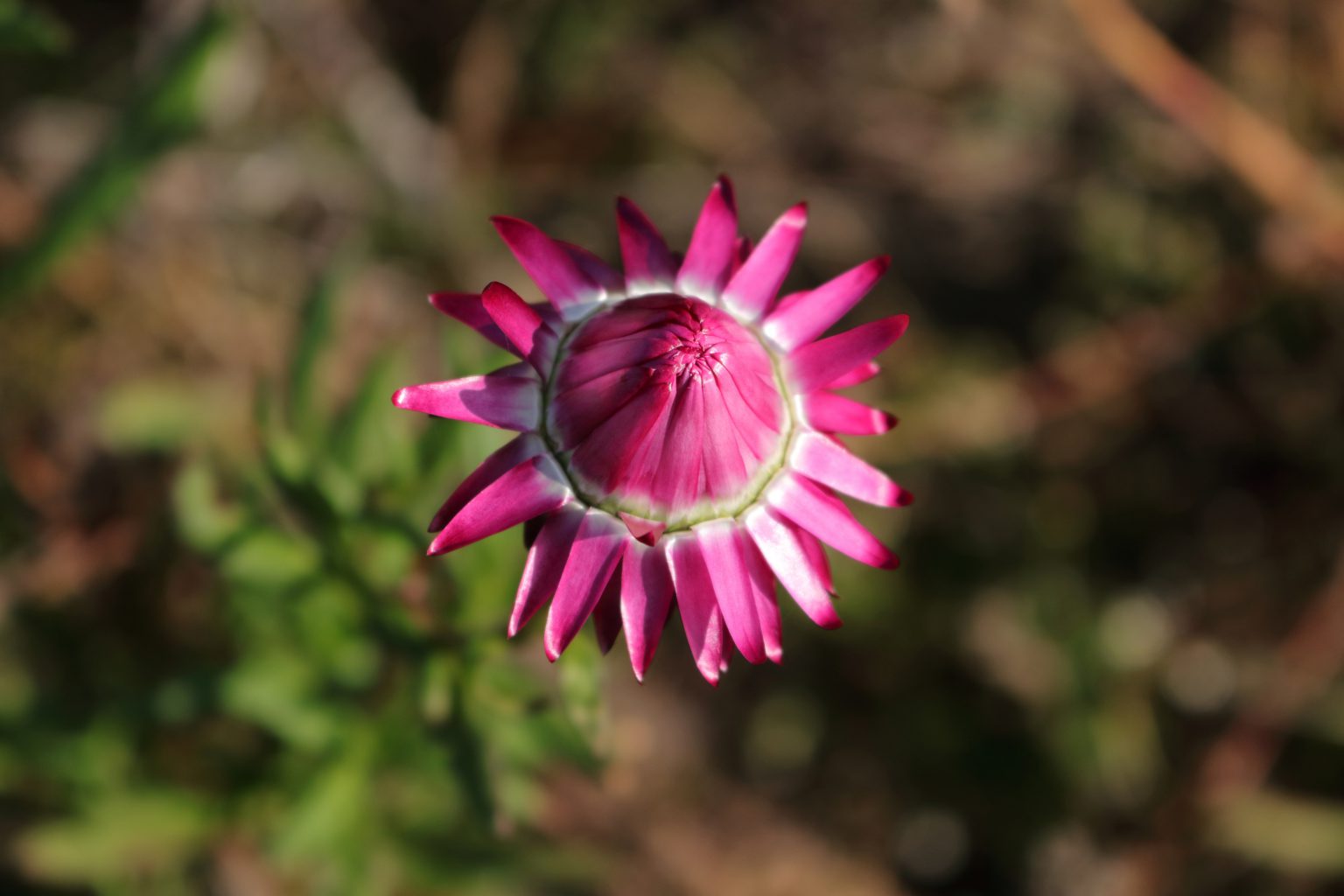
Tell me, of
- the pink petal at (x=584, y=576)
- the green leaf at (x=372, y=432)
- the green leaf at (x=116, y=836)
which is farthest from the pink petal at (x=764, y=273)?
the green leaf at (x=116, y=836)

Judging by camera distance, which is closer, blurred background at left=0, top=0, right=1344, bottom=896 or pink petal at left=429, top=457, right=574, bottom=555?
pink petal at left=429, top=457, right=574, bottom=555

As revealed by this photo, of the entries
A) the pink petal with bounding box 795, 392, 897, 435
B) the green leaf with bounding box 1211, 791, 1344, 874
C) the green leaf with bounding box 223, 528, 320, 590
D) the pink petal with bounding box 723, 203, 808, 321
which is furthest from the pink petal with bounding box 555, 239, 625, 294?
the green leaf with bounding box 1211, 791, 1344, 874

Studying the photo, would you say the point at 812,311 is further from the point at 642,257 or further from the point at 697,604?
the point at 697,604

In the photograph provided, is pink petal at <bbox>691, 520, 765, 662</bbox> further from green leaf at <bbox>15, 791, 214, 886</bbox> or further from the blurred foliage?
green leaf at <bbox>15, 791, 214, 886</bbox>

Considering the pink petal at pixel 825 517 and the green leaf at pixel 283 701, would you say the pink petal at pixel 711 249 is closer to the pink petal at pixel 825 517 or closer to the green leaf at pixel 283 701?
the pink petal at pixel 825 517

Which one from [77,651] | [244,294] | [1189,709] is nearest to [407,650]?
[77,651]

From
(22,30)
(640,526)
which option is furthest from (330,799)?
(22,30)

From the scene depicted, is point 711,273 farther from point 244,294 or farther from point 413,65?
point 413,65
